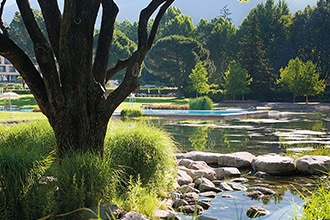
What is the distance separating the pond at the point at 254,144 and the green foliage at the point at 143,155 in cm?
88

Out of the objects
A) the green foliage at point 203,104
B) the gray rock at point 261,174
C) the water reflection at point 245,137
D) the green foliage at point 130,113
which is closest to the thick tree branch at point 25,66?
the gray rock at point 261,174

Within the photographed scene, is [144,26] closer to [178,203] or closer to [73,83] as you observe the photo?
[73,83]

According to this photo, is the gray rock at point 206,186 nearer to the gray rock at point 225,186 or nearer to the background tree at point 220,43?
the gray rock at point 225,186

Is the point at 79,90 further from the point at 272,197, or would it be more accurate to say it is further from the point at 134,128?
the point at 272,197

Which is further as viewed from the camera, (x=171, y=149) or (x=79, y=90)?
(x=171, y=149)

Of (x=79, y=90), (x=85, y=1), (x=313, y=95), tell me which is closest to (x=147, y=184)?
(x=79, y=90)

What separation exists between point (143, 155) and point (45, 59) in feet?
7.08

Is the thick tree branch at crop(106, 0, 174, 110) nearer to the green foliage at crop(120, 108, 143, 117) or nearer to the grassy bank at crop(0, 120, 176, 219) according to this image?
the grassy bank at crop(0, 120, 176, 219)

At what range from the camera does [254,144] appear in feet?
45.8

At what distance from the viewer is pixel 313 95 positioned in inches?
1596

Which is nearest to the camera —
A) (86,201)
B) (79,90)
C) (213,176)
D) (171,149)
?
(86,201)

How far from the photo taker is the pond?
666 cm

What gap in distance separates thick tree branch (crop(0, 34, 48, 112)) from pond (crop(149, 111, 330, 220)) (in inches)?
98.3

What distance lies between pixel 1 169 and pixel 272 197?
14.8 ft
